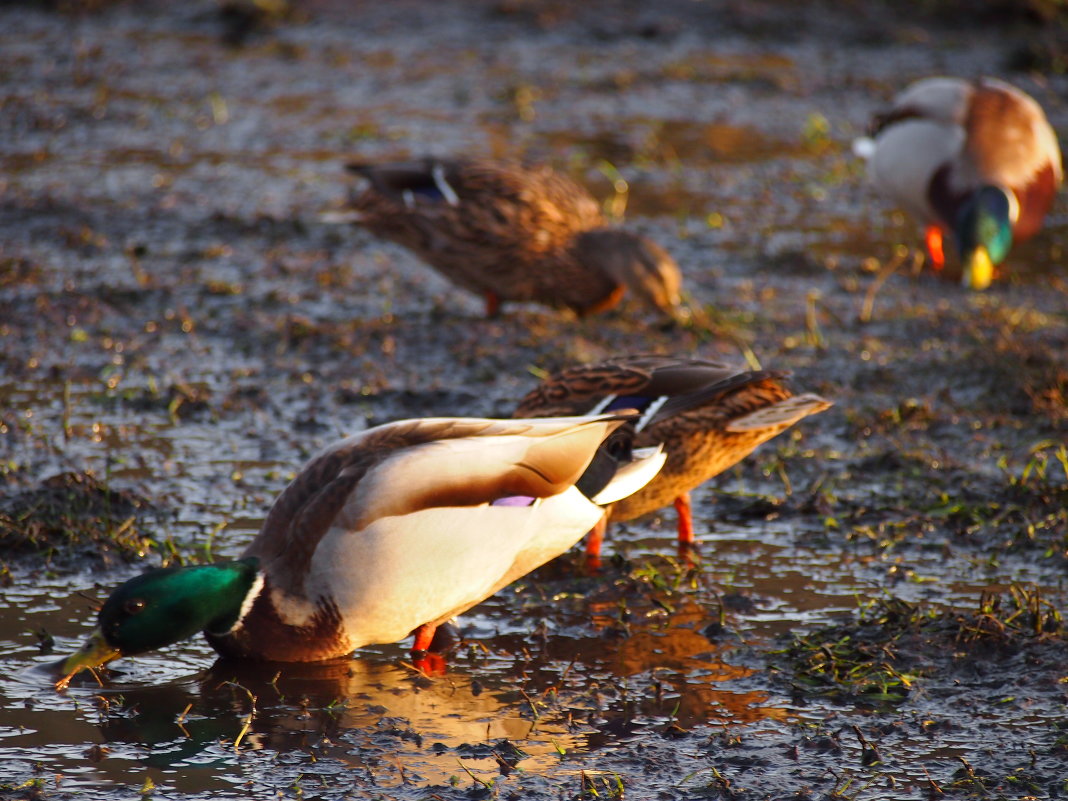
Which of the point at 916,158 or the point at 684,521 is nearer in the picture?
the point at 684,521

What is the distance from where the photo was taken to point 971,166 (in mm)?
8711

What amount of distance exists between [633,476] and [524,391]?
224 cm

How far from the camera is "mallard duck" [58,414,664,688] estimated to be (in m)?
4.20

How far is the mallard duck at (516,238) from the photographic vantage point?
7.45 meters

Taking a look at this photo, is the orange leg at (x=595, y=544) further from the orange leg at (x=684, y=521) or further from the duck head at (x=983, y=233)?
the duck head at (x=983, y=233)

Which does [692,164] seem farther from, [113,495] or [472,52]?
[113,495]

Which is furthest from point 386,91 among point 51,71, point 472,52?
point 51,71

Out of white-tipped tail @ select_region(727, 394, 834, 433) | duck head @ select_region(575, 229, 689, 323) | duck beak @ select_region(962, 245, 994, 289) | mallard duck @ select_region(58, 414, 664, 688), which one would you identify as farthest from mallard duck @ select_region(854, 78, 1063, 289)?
mallard duck @ select_region(58, 414, 664, 688)

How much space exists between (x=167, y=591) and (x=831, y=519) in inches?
96.1

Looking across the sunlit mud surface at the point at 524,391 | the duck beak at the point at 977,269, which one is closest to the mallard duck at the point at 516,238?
the sunlit mud surface at the point at 524,391

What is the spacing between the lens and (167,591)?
418 centimetres

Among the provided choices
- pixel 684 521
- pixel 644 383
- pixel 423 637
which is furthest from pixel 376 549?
pixel 684 521

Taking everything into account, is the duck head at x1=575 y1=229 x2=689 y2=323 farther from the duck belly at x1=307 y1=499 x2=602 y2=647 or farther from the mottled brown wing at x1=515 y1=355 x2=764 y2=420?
the duck belly at x1=307 y1=499 x2=602 y2=647

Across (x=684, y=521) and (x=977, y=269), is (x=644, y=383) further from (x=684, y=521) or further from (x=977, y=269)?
(x=977, y=269)
